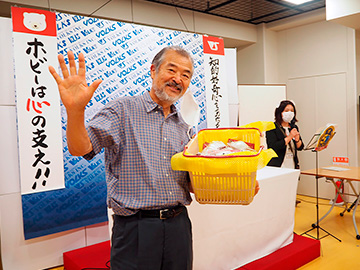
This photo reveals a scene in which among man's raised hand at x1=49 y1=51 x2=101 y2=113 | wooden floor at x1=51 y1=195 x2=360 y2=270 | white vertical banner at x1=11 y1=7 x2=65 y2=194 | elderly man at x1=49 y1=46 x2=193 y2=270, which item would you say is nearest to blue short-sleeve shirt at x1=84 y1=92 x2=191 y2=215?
elderly man at x1=49 y1=46 x2=193 y2=270

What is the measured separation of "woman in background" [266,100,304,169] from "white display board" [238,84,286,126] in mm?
633

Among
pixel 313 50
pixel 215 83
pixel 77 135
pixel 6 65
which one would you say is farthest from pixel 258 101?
pixel 77 135

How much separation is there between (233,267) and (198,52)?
255 cm

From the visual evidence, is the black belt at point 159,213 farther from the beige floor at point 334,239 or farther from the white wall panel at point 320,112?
the white wall panel at point 320,112

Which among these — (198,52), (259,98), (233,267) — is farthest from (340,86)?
(233,267)

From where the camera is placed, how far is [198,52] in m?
4.10

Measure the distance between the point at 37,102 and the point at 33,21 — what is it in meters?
0.72

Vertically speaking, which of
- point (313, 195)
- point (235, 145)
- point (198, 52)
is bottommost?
point (313, 195)

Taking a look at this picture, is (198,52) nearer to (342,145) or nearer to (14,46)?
(14,46)

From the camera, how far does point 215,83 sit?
4242 millimetres

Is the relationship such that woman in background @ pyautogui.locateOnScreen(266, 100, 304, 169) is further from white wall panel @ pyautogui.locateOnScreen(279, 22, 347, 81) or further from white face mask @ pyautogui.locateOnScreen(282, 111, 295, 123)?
white wall panel @ pyautogui.locateOnScreen(279, 22, 347, 81)

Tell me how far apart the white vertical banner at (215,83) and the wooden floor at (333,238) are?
173 cm

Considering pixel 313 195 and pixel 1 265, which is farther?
pixel 313 195

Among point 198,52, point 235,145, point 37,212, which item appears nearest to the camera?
point 235,145
